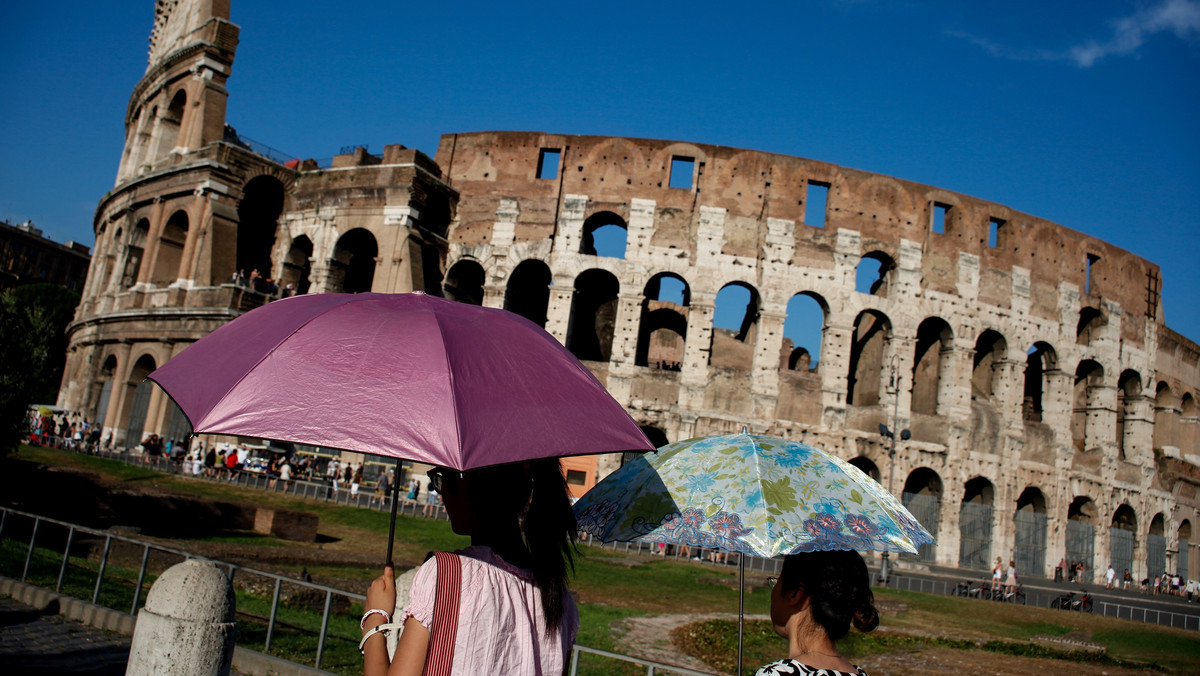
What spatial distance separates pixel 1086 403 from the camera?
26109 millimetres

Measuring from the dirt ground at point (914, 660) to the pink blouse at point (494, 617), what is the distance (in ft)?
20.7

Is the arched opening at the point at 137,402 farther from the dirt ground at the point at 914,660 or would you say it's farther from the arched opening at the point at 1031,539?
the arched opening at the point at 1031,539

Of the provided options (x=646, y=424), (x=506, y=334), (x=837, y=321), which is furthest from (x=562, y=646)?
(x=837, y=321)

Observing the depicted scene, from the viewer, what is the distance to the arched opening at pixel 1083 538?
79.3ft

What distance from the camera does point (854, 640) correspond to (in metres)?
10.3

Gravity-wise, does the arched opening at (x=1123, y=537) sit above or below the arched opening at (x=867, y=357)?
below

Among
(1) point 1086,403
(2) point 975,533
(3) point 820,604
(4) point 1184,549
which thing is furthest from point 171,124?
(4) point 1184,549

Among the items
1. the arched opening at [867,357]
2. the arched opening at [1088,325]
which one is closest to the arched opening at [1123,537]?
the arched opening at [1088,325]

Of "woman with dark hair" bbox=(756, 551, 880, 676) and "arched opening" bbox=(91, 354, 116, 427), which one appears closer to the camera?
"woman with dark hair" bbox=(756, 551, 880, 676)

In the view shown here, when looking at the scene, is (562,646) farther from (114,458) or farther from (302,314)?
(114,458)

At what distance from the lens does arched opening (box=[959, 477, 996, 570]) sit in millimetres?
22625

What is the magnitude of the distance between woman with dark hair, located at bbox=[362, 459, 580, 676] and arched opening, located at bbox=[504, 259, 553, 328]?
835 inches

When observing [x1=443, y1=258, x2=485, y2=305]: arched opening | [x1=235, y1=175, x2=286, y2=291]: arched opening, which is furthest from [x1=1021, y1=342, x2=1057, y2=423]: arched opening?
[x1=235, y1=175, x2=286, y2=291]: arched opening

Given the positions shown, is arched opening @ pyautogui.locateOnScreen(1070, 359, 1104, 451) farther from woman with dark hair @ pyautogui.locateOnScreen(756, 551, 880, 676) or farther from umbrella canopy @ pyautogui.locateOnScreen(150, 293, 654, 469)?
umbrella canopy @ pyautogui.locateOnScreen(150, 293, 654, 469)
